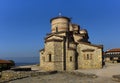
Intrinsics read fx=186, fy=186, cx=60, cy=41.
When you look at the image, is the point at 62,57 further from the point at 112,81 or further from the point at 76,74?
the point at 112,81

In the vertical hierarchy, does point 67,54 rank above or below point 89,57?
above

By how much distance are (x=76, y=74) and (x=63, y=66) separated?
7.22m

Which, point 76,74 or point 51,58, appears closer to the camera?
point 76,74

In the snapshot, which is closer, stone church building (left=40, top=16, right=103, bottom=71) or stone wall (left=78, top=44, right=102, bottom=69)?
stone church building (left=40, top=16, right=103, bottom=71)

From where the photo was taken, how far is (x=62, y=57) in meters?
32.2

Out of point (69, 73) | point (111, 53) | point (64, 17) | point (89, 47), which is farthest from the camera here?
point (111, 53)

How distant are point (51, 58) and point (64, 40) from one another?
4065mm

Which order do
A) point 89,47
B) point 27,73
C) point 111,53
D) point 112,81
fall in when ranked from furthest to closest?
point 111,53 → point 89,47 → point 27,73 → point 112,81

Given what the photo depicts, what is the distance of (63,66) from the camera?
32.0 meters

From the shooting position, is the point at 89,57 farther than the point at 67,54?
Yes

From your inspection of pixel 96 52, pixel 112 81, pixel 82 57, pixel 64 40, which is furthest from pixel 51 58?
pixel 112 81

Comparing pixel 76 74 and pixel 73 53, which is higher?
pixel 73 53

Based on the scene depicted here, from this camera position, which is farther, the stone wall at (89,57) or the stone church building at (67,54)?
the stone wall at (89,57)

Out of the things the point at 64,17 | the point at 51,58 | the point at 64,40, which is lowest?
the point at 51,58
